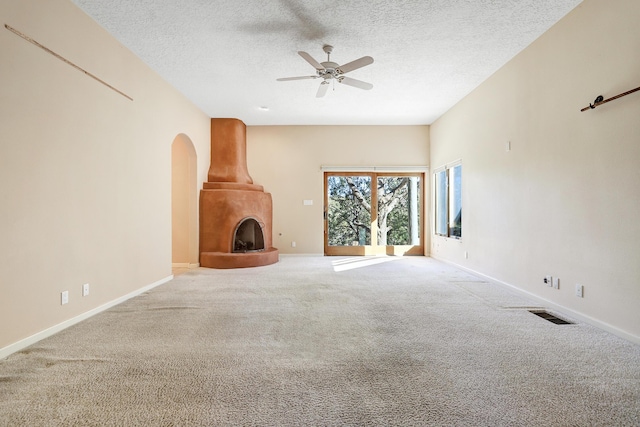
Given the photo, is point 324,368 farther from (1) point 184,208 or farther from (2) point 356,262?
(1) point 184,208

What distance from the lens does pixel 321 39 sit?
141 inches

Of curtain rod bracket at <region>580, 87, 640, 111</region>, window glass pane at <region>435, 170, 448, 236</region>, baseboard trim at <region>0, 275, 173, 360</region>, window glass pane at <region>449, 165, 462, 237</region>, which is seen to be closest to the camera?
baseboard trim at <region>0, 275, 173, 360</region>

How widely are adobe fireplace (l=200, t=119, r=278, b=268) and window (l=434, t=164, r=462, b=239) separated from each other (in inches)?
136

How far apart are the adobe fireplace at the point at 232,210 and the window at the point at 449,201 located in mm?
3442

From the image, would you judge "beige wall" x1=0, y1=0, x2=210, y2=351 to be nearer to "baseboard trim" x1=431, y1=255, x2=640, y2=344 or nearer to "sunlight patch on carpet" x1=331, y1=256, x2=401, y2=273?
"sunlight patch on carpet" x1=331, y1=256, x2=401, y2=273

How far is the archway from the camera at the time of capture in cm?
596

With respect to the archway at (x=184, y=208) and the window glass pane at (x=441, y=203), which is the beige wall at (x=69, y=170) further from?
the window glass pane at (x=441, y=203)

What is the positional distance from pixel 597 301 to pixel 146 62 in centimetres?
544

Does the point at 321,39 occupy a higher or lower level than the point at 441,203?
higher

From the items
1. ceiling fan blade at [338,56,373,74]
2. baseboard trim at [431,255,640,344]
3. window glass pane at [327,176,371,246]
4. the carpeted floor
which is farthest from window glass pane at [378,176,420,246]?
ceiling fan blade at [338,56,373,74]

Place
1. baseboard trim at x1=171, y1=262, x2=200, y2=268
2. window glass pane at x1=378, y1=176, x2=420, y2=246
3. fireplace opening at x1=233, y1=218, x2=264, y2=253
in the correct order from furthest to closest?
window glass pane at x1=378, y1=176, x2=420, y2=246 < fireplace opening at x1=233, y1=218, x2=264, y2=253 < baseboard trim at x1=171, y1=262, x2=200, y2=268

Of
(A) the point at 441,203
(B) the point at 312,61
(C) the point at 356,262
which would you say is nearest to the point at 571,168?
(B) the point at 312,61

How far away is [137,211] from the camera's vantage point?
153 inches

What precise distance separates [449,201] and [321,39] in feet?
13.1
